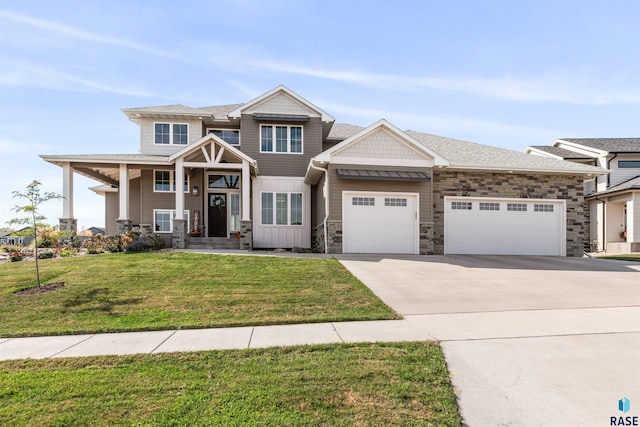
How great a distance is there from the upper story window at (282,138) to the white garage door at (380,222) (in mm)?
4894

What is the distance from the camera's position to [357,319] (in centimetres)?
582

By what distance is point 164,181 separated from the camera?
1684 centimetres

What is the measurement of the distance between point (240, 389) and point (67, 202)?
592 inches

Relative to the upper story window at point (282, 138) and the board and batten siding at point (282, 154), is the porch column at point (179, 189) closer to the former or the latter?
the board and batten siding at point (282, 154)

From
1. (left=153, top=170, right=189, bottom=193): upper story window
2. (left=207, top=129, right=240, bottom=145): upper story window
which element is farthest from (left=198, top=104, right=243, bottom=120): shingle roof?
(left=153, top=170, right=189, bottom=193): upper story window

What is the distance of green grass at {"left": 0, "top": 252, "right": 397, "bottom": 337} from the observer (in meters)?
5.93

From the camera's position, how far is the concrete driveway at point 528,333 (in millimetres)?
3232

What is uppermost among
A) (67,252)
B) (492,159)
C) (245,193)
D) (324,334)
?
(492,159)

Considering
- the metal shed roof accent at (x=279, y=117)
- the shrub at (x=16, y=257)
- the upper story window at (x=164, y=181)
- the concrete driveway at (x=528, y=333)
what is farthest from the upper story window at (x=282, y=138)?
the shrub at (x=16, y=257)

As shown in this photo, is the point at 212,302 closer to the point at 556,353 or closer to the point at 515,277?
the point at 556,353

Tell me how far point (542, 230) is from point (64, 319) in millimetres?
16387

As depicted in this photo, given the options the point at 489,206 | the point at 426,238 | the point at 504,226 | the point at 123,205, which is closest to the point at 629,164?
the point at 504,226

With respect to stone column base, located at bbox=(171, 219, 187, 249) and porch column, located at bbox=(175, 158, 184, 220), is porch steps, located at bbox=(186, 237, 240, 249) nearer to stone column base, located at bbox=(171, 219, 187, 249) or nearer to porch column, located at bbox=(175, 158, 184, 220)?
stone column base, located at bbox=(171, 219, 187, 249)

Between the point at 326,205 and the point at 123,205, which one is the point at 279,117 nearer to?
the point at 326,205
